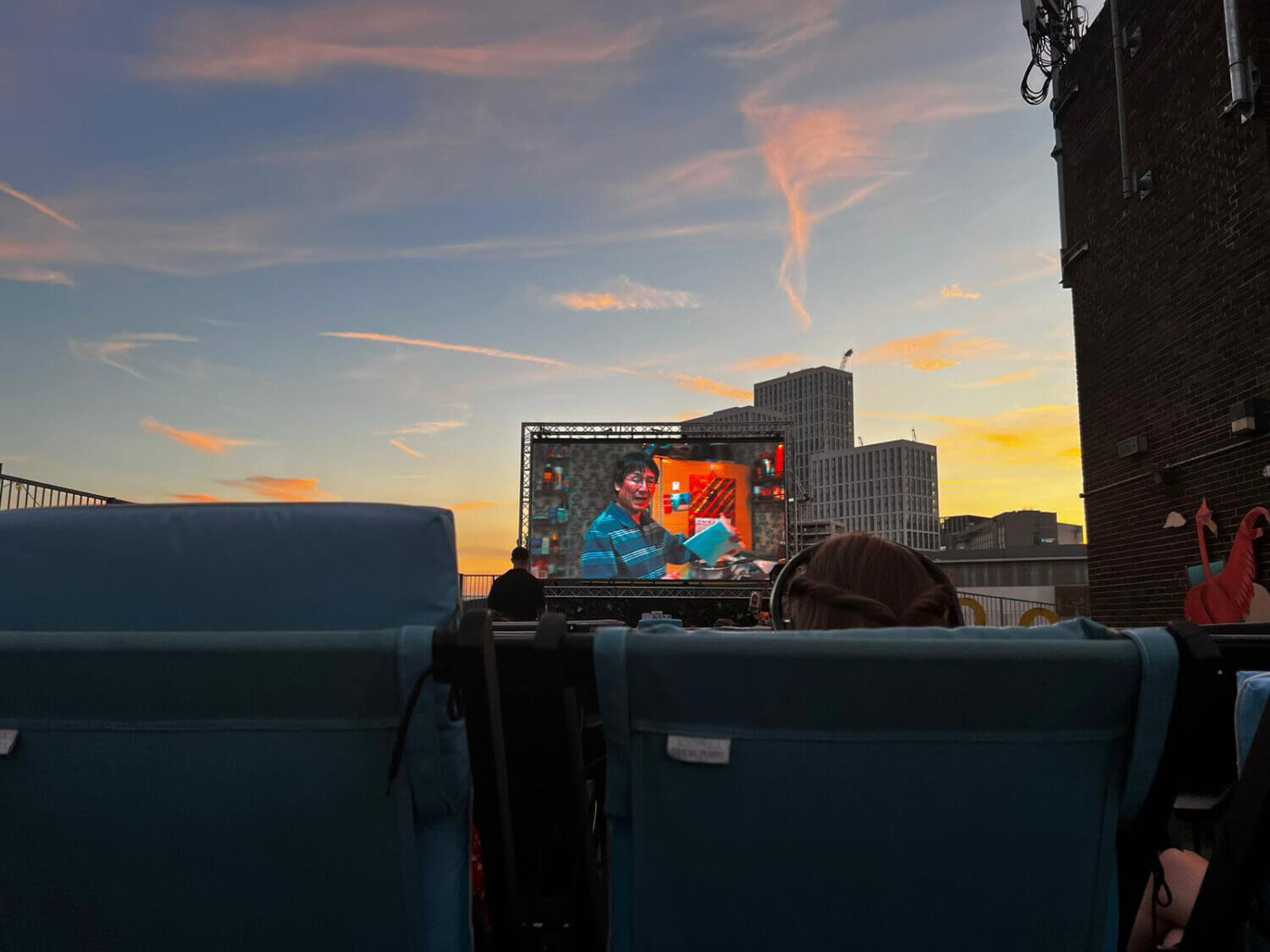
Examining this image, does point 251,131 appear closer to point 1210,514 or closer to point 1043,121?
point 1043,121

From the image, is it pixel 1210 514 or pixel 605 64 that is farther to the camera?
pixel 605 64

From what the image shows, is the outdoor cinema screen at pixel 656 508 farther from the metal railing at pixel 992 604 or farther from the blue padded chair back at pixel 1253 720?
the blue padded chair back at pixel 1253 720

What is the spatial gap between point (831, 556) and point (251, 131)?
12508 millimetres

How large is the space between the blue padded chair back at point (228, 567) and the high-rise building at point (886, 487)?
115374 mm

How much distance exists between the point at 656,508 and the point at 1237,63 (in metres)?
12.5

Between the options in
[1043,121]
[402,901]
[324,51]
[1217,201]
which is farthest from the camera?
[1043,121]

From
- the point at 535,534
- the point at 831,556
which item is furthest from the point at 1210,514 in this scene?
the point at 535,534

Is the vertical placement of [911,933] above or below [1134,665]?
below

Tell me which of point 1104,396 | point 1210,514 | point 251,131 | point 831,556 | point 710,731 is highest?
point 251,131

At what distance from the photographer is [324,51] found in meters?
9.63

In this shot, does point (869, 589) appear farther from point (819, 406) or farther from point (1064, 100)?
point (819, 406)

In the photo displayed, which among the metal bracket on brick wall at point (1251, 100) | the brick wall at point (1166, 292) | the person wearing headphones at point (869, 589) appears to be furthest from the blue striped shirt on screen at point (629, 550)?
the person wearing headphones at point (869, 589)

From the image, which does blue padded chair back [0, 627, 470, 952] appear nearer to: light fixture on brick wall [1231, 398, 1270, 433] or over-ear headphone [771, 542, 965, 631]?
over-ear headphone [771, 542, 965, 631]

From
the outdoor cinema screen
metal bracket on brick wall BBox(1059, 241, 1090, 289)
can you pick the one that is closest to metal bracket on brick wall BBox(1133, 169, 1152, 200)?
metal bracket on brick wall BBox(1059, 241, 1090, 289)
